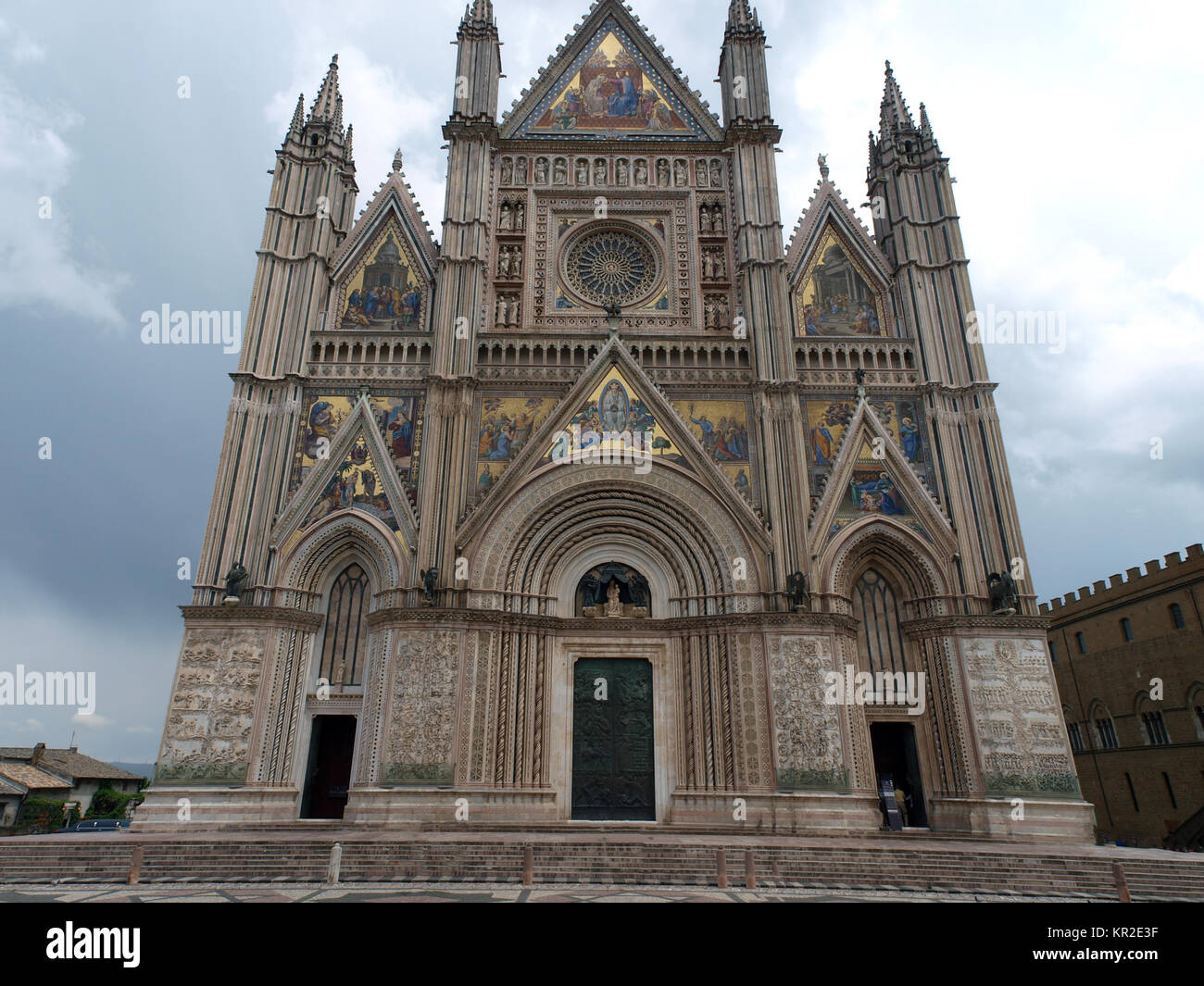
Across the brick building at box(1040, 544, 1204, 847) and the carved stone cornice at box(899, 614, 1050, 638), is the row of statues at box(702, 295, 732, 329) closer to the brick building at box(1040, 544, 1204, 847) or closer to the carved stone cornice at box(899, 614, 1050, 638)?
the carved stone cornice at box(899, 614, 1050, 638)

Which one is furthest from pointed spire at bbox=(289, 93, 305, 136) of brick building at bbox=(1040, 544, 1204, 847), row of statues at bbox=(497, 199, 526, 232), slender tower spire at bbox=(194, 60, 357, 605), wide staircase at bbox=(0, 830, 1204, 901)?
brick building at bbox=(1040, 544, 1204, 847)

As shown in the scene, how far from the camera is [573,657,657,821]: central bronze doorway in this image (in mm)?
18406

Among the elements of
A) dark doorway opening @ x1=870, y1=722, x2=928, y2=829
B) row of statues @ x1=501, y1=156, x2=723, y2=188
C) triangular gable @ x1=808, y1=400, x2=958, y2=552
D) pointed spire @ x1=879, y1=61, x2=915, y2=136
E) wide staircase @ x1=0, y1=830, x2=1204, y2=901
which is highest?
pointed spire @ x1=879, y1=61, x2=915, y2=136

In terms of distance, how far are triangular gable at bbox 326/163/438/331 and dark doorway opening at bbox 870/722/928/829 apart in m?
17.1

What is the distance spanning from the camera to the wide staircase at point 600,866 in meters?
11.7

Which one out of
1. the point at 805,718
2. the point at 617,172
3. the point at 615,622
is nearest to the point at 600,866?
the point at 805,718

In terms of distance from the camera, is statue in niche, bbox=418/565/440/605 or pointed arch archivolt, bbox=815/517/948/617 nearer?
statue in niche, bbox=418/565/440/605

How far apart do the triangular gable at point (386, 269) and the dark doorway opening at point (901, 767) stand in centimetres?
1710

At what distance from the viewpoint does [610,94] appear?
25.9 meters

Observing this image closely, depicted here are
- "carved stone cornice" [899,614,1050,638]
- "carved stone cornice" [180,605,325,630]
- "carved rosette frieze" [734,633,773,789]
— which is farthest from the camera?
"carved stone cornice" [899,614,1050,638]

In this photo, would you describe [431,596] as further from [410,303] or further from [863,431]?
[863,431]

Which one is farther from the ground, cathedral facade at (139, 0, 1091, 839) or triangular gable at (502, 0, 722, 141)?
triangular gable at (502, 0, 722, 141)

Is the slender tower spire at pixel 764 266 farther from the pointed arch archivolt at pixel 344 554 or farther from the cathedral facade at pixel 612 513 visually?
the pointed arch archivolt at pixel 344 554

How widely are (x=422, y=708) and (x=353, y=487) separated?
6.30 meters
